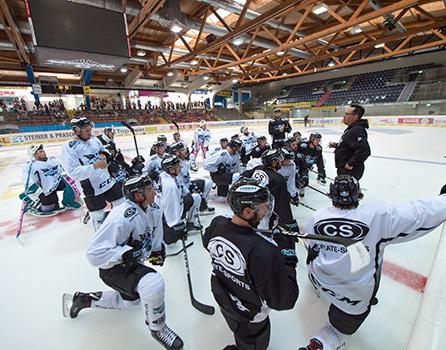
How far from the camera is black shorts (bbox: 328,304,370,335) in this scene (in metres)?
1.37

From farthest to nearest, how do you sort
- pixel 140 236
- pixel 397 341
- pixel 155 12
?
pixel 155 12 < pixel 140 236 < pixel 397 341

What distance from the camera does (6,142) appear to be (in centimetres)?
1159

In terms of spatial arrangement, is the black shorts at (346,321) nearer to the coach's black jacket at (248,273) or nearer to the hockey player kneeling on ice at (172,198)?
the coach's black jacket at (248,273)

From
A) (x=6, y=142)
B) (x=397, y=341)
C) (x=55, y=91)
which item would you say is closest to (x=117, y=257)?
(x=397, y=341)

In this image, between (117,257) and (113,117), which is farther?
(113,117)

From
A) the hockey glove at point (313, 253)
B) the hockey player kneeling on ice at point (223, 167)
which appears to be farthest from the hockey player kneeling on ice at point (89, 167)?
the hockey glove at point (313, 253)

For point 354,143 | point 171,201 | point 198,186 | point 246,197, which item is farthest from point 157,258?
point 354,143

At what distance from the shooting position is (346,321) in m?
1.38

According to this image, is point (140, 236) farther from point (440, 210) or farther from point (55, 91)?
point (55, 91)

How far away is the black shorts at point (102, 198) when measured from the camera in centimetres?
283

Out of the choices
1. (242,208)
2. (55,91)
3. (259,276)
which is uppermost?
(55,91)

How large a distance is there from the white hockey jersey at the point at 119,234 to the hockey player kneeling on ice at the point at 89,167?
142cm

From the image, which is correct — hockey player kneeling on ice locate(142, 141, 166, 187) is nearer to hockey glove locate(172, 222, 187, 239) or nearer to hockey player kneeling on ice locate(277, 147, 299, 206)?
hockey glove locate(172, 222, 187, 239)

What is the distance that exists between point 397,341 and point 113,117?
19.7 m
